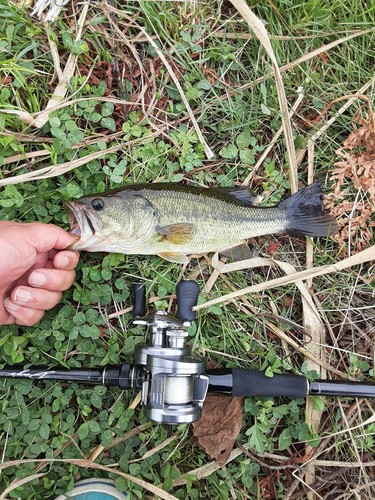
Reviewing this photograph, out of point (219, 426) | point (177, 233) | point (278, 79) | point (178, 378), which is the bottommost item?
point (219, 426)

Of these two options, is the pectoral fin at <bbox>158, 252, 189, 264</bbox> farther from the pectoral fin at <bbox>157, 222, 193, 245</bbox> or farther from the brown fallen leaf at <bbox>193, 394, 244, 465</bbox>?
the brown fallen leaf at <bbox>193, 394, 244, 465</bbox>

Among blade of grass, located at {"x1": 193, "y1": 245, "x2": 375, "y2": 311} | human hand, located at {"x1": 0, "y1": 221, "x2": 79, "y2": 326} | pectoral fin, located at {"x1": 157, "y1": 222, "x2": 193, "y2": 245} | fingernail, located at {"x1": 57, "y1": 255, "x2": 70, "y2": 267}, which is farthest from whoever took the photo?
blade of grass, located at {"x1": 193, "y1": 245, "x2": 375, "y2": 311}

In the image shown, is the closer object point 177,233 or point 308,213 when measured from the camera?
point 177,233

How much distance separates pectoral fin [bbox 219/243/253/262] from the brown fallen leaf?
889mm

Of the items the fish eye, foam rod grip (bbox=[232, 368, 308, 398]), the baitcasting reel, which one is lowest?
foam rod grip (bbox=[232, 368, 308, 398])

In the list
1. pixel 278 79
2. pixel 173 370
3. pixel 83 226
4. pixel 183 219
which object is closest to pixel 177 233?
pixel 183 219

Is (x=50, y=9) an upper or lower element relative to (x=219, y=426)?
upper

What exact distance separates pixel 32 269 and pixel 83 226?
411 mm

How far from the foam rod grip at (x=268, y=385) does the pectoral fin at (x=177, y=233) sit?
0.84 m

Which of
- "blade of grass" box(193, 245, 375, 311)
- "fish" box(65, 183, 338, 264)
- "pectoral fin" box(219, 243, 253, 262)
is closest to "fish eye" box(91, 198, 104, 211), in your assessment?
"fish" box(65, 183, 338, 264)

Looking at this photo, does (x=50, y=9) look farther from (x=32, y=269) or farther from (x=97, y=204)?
(x=32, y=269)

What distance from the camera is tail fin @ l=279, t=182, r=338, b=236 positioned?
10.2ft

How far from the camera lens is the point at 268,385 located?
2.82 meters

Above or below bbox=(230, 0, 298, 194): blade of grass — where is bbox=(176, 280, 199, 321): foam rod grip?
below
